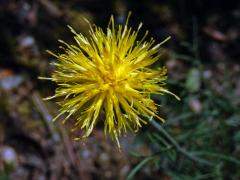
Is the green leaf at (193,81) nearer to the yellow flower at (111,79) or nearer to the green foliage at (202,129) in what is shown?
the green foliage at (202,129)

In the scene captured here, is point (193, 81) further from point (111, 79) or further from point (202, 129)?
point (111, 79)

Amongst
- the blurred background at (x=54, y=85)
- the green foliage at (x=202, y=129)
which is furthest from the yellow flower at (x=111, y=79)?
the blurred background at (x=54, y=85)

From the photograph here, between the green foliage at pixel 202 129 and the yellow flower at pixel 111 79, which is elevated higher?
the yellow flower at pixel 111 79

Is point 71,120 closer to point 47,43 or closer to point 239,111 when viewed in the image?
point 47,43

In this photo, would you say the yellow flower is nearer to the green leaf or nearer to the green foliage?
the green foliage

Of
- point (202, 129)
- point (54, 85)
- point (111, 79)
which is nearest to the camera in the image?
point (111, 79)

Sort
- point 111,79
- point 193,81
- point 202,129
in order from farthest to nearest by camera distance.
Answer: point 193,81 → point 202,129 → point 111,79

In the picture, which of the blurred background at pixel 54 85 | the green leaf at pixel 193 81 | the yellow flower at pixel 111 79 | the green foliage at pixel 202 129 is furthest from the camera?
the blurred background at pixel 54 85

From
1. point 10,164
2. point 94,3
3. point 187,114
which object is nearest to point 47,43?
point 94,3

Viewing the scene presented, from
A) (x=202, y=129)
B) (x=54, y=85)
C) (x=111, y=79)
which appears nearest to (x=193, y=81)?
(x=202, y=129)
